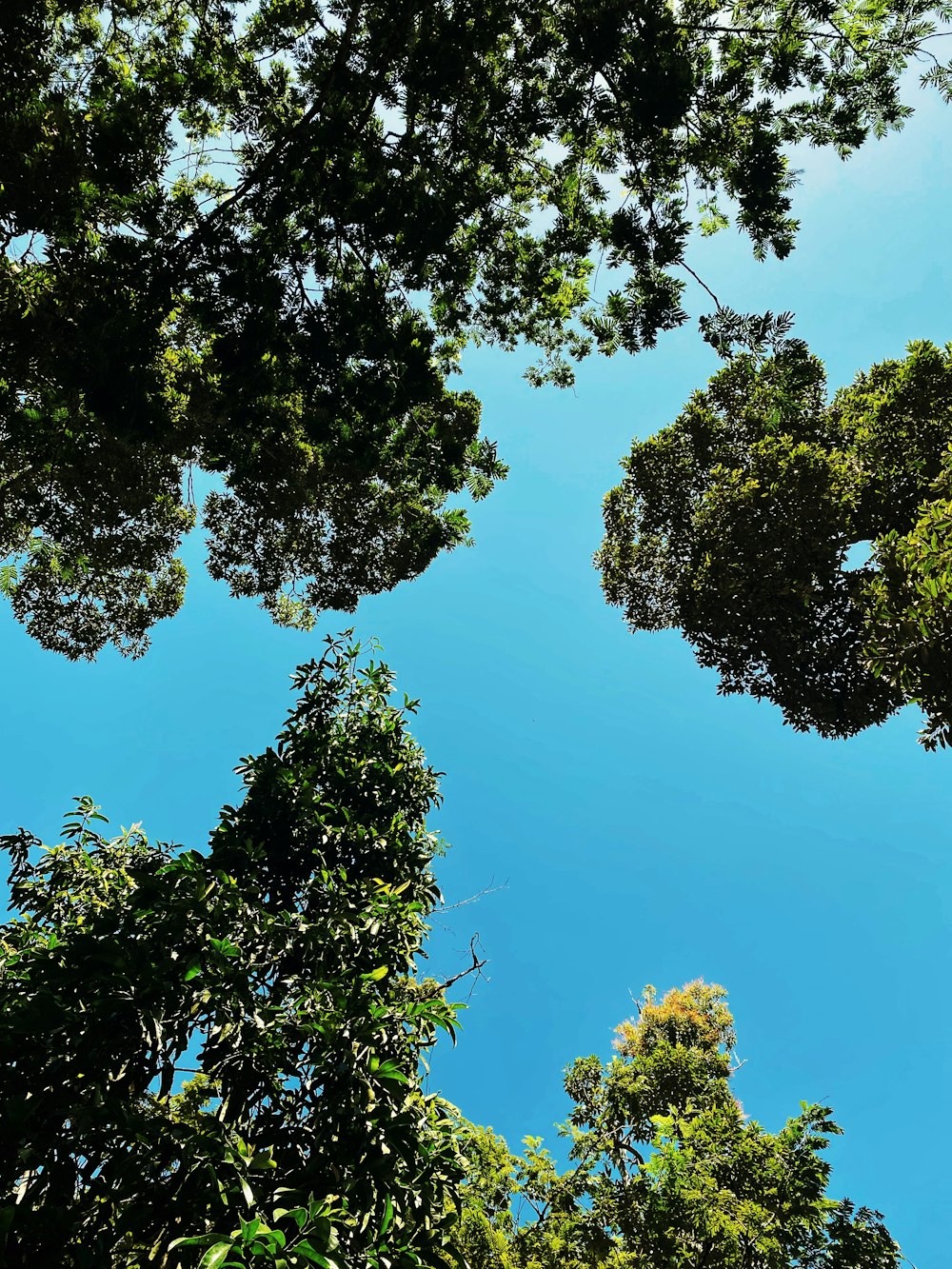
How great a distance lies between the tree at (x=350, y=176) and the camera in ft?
21.3

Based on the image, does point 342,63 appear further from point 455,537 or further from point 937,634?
point 937,634

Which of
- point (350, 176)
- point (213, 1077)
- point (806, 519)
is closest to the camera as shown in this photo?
point (213, 1077)

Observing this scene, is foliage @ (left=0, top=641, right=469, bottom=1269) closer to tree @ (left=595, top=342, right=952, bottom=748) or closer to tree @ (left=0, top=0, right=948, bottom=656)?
tree @ (left=0, top=0, right=948, bottom=656)

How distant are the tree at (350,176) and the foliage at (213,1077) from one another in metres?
5.18

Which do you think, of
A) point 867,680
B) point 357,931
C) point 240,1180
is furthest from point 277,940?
point 867,680

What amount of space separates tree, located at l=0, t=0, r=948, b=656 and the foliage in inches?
204

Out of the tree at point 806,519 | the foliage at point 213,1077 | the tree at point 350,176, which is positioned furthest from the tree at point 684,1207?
Result: the tree at point 350,176

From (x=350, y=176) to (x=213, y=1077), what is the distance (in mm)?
8929

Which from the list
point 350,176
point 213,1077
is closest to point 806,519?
point 350,176

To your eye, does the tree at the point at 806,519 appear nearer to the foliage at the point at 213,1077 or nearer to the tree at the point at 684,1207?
the tree at the point at 684,1207

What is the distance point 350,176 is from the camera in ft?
23.5

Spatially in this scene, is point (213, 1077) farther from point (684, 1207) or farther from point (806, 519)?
point (806, 519)

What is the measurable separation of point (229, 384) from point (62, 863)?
18.7 ft

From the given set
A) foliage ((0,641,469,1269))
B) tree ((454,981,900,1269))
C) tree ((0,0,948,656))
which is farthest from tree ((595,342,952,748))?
foliage ((0,641,469,1269))
